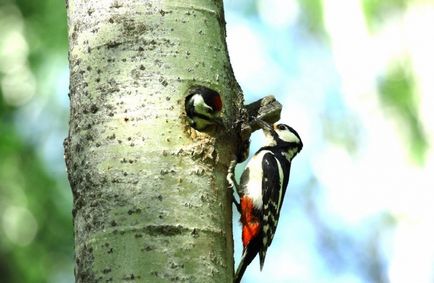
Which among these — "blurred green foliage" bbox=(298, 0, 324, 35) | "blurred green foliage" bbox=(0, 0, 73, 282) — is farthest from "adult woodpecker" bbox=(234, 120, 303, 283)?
"blurred green foliage" bbox=(0, 0, 73, 282)

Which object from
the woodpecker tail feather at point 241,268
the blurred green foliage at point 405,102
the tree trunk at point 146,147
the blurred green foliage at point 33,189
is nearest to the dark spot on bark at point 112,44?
the tree trunk at point 146,147

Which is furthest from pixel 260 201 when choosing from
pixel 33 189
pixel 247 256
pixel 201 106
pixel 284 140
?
pixel 33 189

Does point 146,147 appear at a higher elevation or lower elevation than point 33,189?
lower

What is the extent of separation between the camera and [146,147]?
251 cm

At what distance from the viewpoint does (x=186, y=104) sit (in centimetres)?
263

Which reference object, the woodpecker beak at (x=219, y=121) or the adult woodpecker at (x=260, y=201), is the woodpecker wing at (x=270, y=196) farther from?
the woodpecker beak at (x=219, y=121)

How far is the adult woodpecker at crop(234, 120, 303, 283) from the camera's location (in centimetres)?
395

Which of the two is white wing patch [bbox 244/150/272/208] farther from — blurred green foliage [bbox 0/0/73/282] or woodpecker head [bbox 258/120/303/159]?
blurred green foliage [bbox 0/0/73/282]

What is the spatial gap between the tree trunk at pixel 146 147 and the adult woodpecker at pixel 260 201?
41.0 inches

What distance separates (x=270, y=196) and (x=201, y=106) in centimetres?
162

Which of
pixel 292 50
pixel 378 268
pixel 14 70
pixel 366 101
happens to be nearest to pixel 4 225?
pixel 14 70

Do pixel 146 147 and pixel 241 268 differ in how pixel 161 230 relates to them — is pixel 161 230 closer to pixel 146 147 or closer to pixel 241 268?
pixel 146 147

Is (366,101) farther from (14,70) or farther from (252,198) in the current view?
(14,70)

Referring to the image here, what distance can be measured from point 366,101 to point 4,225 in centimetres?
277
